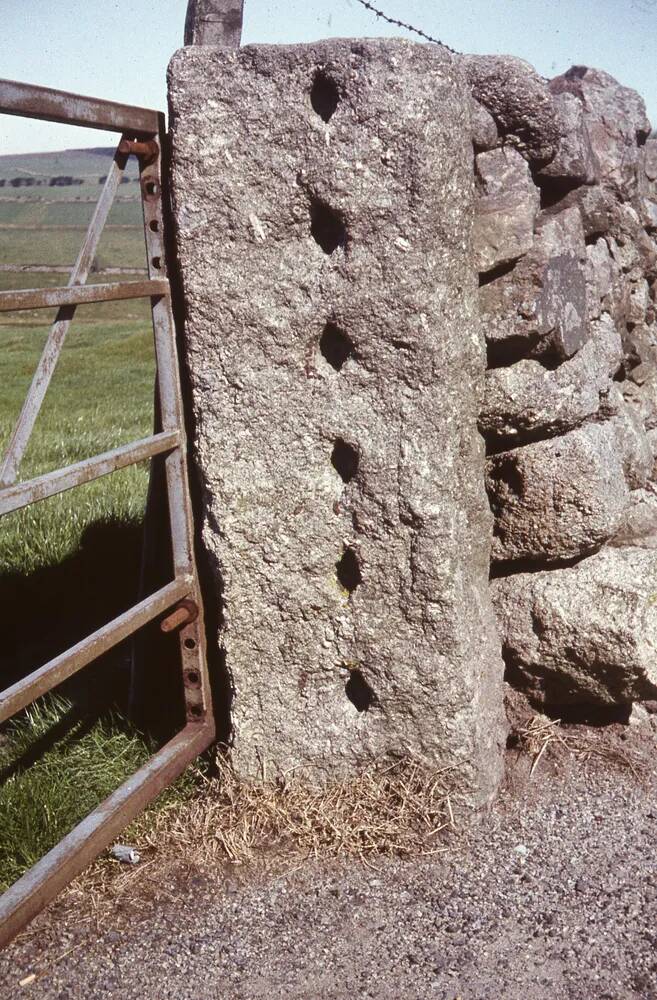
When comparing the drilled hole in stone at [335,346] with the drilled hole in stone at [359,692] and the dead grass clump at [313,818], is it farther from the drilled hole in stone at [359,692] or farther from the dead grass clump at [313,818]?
the dead grass clump at [313,818]

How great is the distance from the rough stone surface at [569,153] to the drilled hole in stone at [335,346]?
0.97 meters

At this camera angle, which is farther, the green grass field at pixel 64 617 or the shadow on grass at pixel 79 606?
the shadow on grass at pixel 79 606

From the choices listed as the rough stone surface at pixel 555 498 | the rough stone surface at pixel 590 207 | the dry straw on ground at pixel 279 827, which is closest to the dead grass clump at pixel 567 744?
the dry straw on ground at pixel 279 827

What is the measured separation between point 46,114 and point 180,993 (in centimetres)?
214

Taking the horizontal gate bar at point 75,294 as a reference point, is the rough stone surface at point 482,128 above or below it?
above

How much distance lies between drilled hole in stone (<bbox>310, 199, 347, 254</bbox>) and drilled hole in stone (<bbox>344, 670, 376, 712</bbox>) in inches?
49.0

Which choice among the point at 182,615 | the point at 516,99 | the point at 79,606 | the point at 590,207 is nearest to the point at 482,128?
the point at 516,99

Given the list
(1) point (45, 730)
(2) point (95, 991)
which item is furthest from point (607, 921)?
(1) point (45, 730)

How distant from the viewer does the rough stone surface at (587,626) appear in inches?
123

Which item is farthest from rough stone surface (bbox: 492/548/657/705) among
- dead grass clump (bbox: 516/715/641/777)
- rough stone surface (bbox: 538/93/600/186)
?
rough stone surface (bbox: 538/93/600/186)

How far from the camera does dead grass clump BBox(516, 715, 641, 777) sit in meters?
3.27

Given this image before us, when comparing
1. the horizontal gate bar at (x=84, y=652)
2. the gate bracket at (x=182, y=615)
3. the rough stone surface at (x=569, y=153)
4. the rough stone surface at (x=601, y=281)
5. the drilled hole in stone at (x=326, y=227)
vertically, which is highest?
the rough stone surface at (x=569, y=153)

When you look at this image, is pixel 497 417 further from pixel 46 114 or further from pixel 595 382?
pixel 46 114

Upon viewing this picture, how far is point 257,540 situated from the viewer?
2885mm
